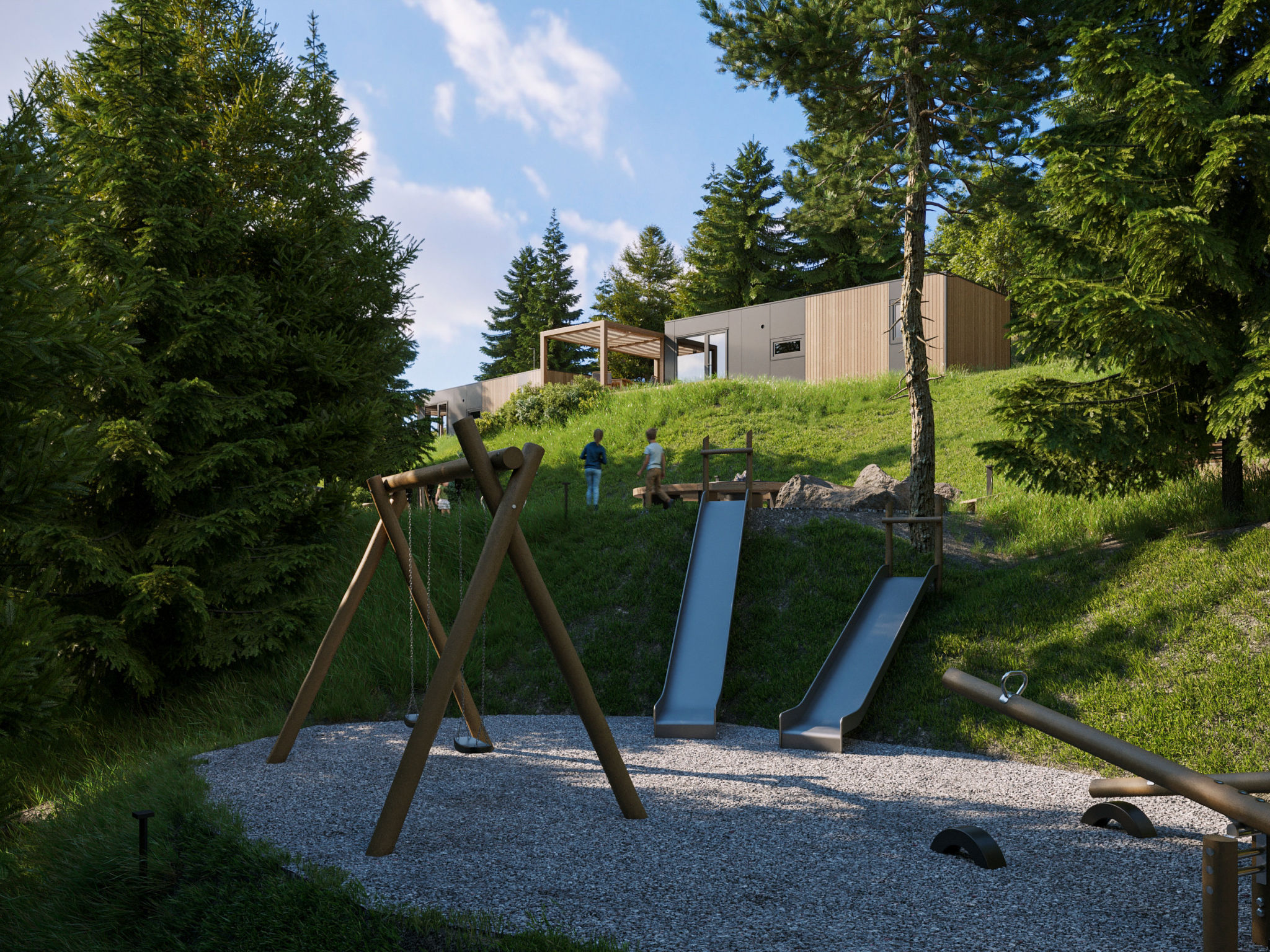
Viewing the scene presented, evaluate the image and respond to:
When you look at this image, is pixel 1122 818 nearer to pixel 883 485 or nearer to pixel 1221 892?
pixel 1221 892

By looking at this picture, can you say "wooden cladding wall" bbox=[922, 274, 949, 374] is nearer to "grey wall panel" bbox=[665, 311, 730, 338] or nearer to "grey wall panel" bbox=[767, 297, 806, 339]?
"grey wall panel" bbox=[767, 297, 806, 339]

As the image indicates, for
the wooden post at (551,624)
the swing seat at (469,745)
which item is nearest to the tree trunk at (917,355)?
the swing seat at (469,745)

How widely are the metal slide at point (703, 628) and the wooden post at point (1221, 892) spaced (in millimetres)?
5386

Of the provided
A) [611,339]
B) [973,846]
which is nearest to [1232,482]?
[973,846]

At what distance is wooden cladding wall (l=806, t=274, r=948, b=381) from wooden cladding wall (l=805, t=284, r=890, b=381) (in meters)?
0.02

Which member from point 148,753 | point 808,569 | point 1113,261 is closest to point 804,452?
point 808,569

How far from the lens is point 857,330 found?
81.7 ft

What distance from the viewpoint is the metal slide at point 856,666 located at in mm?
7859

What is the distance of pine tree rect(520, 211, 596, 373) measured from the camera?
4649cm

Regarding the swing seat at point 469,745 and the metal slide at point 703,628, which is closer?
the swing seat at point 469,745

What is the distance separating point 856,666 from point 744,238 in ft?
108

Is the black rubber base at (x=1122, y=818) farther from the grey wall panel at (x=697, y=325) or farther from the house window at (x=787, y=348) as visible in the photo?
the grey wall panel at (x=697, y=325)

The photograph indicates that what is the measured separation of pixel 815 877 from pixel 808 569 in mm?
6749

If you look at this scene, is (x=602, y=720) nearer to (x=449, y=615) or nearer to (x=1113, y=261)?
(x=449, y=615)
